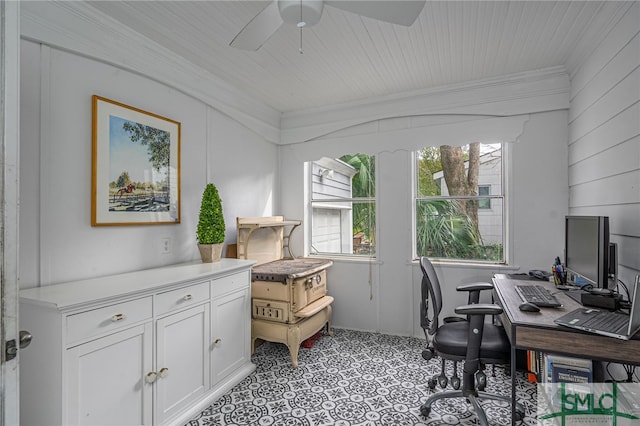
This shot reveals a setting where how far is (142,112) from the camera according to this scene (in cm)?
238

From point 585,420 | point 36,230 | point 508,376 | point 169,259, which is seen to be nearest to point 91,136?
point 36,230

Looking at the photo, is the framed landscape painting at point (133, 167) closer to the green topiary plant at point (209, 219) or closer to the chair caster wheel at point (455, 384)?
the green topiary plant at point (209, 219)

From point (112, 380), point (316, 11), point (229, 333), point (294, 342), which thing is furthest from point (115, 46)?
point (294, 342)

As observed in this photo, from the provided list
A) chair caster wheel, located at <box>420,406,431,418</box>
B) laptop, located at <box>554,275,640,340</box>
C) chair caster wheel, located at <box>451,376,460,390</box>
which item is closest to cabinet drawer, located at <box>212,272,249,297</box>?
chair caster wheel, located at <box>420,406,431,418</box>

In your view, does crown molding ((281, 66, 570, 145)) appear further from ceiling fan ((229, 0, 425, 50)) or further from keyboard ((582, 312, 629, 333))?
keyboard ((582, 312, 629, 333))

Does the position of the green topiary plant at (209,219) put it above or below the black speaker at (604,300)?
above

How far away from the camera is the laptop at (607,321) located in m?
1.41

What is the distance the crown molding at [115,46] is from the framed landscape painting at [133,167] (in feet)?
1.01

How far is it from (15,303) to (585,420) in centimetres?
263

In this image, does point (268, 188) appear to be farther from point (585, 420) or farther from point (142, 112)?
point (585, 420)

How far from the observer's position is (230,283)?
2529 mm

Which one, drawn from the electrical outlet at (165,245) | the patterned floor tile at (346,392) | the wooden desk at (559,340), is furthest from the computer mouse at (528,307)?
the electrical outlet at (165,245)

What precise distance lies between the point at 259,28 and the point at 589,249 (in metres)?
2.33

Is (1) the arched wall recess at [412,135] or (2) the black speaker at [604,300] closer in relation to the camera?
(2) the black speaker at [604,300]
